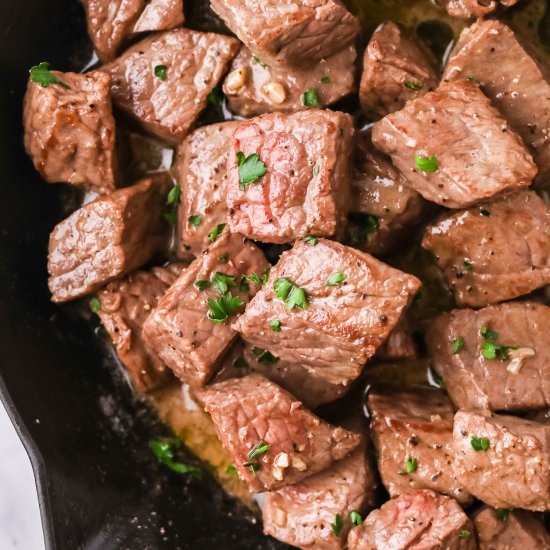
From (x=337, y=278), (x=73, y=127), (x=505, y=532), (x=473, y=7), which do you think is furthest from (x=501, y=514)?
(x=73, y=127)

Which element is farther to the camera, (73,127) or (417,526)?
(73,127)

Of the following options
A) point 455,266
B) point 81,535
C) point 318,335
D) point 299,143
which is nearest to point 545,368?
point 455,266

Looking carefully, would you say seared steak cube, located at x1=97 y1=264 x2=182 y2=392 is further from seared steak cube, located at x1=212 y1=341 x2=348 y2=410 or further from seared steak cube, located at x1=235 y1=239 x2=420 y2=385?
seared steak cube, located at x1=235 y1=239 x2=420 y2=385

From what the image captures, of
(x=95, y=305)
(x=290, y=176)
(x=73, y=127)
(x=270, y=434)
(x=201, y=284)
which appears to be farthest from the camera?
(x=95, y=305)

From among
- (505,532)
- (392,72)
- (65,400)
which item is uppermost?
(392,72)

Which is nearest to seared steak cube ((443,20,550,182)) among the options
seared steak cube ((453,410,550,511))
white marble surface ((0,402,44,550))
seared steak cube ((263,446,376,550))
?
seared steak cube ((453,410,550,511))

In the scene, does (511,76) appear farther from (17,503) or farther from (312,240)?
(17,503)
